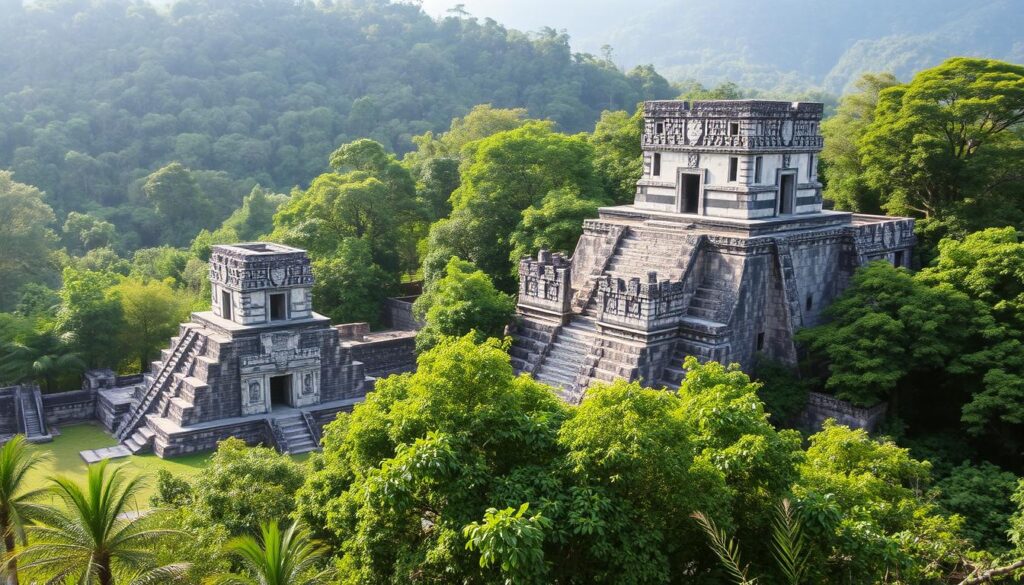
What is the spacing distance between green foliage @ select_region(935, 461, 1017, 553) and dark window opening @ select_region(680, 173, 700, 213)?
9.13m

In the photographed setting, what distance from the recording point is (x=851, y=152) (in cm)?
2912

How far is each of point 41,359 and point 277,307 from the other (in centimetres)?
670

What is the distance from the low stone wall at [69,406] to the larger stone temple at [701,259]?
11.7m

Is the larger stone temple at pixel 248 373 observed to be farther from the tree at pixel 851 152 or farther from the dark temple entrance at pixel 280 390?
the tree at pixel 851 152

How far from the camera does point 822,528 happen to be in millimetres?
9820

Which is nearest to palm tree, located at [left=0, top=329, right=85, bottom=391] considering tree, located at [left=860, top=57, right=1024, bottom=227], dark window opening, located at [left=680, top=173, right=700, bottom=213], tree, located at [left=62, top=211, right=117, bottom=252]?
dark window opening, located at [left=680, top=173, right=700, bottom=213]

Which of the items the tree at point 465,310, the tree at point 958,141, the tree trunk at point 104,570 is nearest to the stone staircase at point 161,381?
the tree at point 465,310

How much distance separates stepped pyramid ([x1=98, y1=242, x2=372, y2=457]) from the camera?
21.3 meters

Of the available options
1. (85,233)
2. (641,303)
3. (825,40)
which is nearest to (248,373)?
(641,303)

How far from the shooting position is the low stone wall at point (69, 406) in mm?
23375

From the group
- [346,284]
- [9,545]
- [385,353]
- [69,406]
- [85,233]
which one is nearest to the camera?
[9,545]

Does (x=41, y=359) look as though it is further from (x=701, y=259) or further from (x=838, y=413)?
(x=838, y=413)

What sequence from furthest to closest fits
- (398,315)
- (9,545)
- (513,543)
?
(398,315) → (9,545) → (513,543)

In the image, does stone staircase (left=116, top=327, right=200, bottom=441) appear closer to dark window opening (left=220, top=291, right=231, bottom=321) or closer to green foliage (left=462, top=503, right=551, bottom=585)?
dark window opening (left=220, top=291, right=231, bottom=321)
